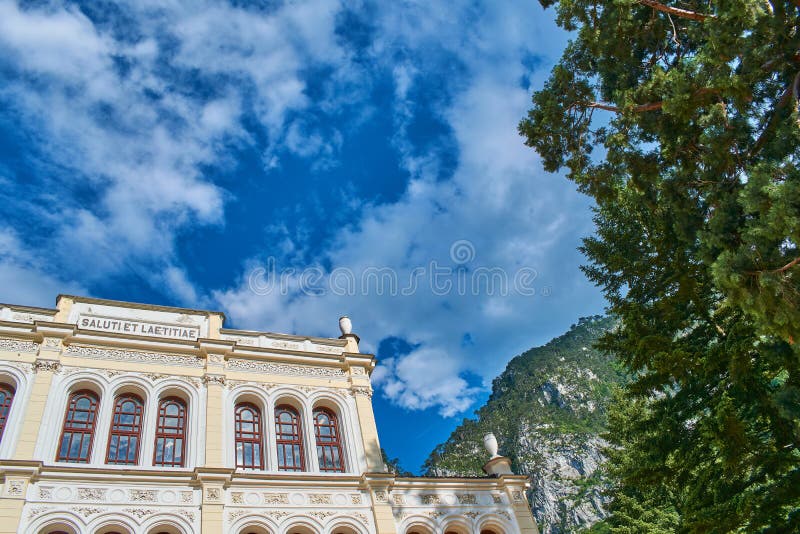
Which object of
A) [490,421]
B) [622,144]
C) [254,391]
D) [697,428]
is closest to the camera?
[622,144]

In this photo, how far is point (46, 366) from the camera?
1583 centimetres

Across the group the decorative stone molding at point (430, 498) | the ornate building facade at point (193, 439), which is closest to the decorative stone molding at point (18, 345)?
the ornate building facade at point (193, 439)

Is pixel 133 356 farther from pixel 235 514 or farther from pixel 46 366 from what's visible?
pixel 235 514

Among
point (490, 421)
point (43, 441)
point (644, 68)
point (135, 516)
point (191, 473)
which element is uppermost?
point (490, 421)

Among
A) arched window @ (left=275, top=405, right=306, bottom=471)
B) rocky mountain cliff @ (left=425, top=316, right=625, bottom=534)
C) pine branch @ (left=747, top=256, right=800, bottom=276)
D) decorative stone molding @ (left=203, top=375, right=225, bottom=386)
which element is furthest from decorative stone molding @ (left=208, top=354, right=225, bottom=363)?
rocky mountain cliff @ (left=425, top=316, right=625, bottom=534)

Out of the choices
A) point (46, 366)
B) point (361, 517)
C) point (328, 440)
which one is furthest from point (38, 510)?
point (361, 517)

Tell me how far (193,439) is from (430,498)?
747 centimetres

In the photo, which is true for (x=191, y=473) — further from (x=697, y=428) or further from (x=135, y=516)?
(x=697, y=428)

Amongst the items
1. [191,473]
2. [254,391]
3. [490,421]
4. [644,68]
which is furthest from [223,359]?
[490,421]

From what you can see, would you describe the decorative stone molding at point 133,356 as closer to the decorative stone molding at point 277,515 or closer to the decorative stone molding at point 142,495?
the decorative stone molding at point 142,495

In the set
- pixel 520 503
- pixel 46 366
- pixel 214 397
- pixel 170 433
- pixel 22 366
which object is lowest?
pixel 520 503

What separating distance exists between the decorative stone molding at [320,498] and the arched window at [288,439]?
1.26 meters

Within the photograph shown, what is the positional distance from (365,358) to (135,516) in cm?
864

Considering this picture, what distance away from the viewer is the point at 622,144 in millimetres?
11492
